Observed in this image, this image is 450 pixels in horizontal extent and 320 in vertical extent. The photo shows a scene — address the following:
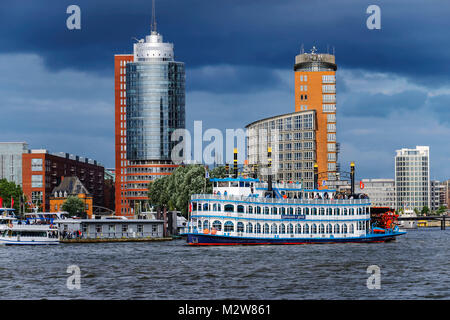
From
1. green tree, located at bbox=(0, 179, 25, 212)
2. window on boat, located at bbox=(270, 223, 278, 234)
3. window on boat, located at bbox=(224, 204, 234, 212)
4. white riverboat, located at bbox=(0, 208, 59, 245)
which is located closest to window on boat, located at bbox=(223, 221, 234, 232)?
window on boat, located at bbox=(224, 204, 234, 212)

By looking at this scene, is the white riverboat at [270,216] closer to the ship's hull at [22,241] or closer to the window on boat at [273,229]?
the window on boat at [273,229]

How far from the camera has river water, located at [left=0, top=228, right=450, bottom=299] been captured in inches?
1750

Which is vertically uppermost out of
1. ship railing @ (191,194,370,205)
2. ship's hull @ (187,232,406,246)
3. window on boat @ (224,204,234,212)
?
ship railing @ (191,194,370,205)

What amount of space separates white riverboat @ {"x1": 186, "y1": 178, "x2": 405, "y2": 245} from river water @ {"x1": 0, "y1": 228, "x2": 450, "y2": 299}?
15.1m

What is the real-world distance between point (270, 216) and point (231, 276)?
46.7 m

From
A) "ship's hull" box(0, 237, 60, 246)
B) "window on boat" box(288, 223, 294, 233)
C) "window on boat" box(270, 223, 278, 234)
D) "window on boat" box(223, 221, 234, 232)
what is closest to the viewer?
"window on boat" box(223, 221, 234, 232)

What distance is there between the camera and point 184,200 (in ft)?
514

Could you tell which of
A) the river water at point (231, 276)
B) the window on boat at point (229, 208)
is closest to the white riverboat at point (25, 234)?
the river water at point (231, 276)

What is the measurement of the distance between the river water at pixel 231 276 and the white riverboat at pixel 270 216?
15120 millimetres

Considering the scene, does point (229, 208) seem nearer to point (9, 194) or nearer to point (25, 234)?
point (25, 234)

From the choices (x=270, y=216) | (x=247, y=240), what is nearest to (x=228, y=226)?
(x=247, y=240)

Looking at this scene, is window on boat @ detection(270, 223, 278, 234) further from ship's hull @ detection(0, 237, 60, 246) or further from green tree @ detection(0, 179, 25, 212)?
green tree @ detection(0, 179, 25, 212)

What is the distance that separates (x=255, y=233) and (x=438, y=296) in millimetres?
57937

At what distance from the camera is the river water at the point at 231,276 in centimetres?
4444
